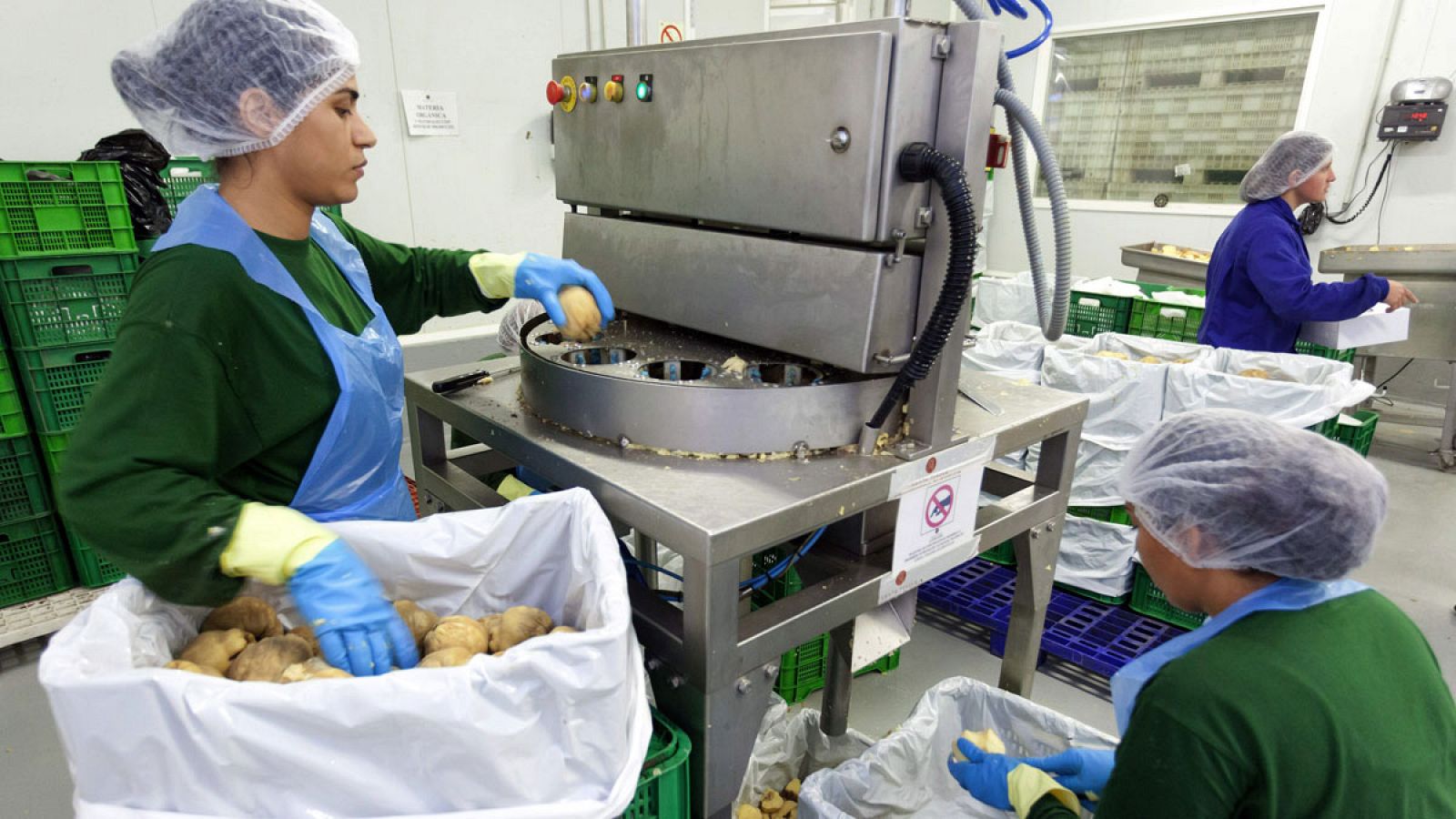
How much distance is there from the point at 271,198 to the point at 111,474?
0.40m

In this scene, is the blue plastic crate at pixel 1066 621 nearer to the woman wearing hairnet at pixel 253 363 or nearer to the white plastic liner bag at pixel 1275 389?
the white plastic liner bag at pixel 1275 389

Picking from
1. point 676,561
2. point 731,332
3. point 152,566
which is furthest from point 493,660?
point 676,561

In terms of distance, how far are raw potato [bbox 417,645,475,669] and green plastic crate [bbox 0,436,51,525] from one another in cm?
224

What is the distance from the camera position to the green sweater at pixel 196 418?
80 centimetres

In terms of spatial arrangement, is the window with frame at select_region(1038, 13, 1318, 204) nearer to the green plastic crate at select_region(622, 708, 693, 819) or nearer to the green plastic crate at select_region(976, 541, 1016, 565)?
the green plastic crate at select_region(976, 541, 1016, 565)

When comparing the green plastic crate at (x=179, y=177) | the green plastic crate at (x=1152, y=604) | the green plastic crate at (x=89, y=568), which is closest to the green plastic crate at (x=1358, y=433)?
the green plastic crate at (x=1152, y=604)

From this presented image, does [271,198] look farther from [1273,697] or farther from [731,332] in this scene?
[1273,697]

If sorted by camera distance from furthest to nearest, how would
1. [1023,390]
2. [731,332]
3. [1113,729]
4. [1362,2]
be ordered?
1. [1362,2]
2. [1113,729]
3. [1023,390]
4. [731,332]

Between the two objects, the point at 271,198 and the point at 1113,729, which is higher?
the point at 271,198

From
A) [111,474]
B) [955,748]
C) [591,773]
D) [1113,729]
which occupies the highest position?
[111,474]

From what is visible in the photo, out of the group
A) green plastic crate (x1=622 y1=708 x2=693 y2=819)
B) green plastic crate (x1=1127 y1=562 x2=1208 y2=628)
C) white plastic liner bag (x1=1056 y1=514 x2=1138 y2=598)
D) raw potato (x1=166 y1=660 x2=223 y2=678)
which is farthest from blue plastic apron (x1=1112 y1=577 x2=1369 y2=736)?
green plastic crate (x1=1127 y1=562 x2=1208 y2=628)

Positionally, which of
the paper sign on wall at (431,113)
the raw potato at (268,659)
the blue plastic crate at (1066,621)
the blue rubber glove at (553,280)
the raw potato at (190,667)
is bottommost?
the blue plastic crate at (1066,621)

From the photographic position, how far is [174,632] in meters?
0.85

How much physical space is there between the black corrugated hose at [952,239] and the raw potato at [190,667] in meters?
0.85
